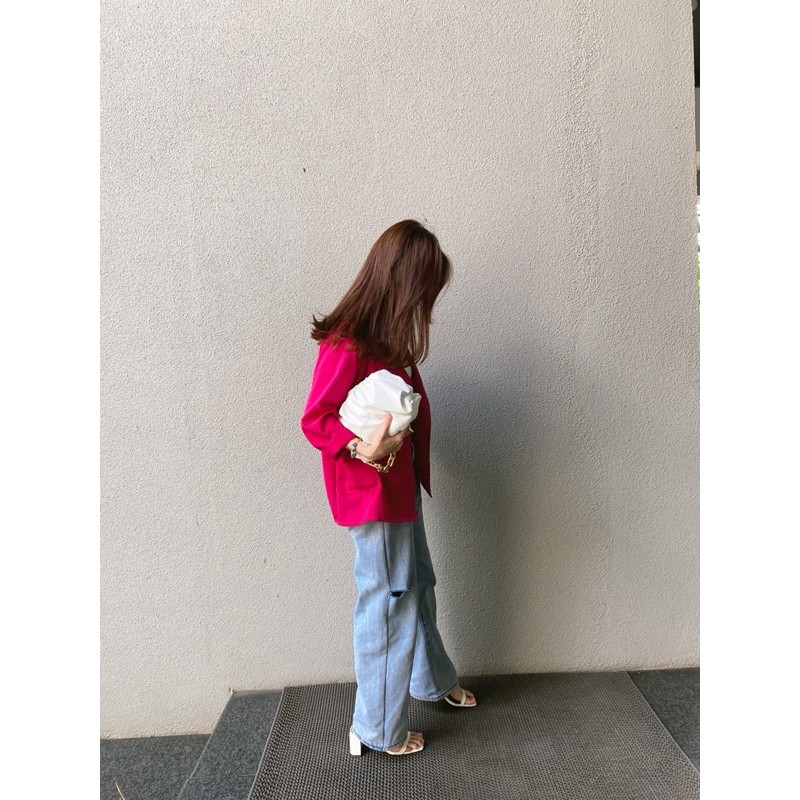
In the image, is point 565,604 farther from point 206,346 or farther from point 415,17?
point 415,17

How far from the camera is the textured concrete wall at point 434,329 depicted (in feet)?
7.17

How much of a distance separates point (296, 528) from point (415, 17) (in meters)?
1.81

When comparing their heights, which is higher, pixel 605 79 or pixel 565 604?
pixel 605 79

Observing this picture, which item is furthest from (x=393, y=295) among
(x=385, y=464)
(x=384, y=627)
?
(x=384, y=627)

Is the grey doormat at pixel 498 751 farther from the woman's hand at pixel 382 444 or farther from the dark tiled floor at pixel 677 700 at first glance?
the woman's hand at pixel 382 444

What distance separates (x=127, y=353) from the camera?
2.23 metres

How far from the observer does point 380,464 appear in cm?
179

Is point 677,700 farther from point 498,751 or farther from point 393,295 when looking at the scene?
point 393,295

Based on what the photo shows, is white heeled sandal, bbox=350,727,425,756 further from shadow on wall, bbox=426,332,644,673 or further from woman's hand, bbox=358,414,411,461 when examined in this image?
woman's hand, bbox=358,414,411,461

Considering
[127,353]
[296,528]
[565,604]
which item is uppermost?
[127,353]

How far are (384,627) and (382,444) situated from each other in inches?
22.1
